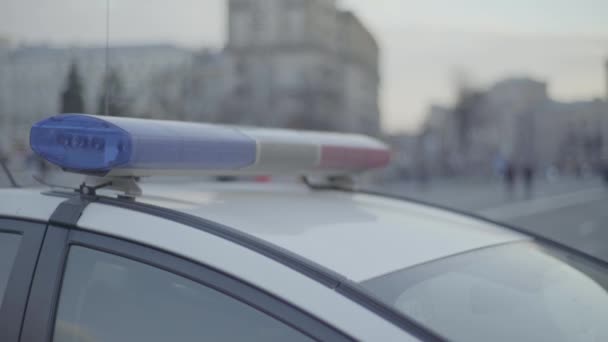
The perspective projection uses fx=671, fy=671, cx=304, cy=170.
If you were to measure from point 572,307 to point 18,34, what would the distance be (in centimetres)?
323

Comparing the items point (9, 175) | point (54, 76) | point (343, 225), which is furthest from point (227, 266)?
point (54, 76)

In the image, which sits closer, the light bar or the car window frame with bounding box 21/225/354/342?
the car window frame with bounding box 21/225/354/342

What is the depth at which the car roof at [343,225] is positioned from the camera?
1566 millimetres

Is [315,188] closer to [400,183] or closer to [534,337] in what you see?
[534,337]

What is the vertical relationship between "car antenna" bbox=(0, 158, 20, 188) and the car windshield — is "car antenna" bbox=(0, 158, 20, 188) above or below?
above

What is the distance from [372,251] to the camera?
1.65 meters

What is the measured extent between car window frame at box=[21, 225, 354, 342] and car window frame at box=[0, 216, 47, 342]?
0.07ft

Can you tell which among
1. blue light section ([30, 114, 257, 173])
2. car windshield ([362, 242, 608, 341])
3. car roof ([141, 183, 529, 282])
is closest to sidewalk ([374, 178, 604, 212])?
car roof ([141, 183, 529, 282])

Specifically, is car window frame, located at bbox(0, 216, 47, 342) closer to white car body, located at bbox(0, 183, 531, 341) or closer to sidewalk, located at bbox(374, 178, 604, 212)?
white car body, located at bbox(0, 183, 531, 341)

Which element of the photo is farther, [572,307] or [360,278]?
[572,307]

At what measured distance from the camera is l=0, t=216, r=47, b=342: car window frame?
1621 millimetres

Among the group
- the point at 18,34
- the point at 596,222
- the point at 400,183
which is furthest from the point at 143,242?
the point at 400,183

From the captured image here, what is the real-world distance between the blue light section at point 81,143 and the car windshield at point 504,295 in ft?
2.21

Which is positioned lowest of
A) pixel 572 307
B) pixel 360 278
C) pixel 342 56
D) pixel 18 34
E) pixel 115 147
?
pixel 572 307
